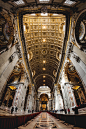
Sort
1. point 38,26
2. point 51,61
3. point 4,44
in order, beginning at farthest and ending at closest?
point 51,61, point 38,26, point 4,44

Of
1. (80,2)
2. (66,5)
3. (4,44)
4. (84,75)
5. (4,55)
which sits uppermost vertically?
(66,5)

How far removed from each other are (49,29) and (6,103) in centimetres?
1467

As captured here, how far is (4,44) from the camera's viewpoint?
8.05 m

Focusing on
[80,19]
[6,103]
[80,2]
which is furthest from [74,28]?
[6,103]

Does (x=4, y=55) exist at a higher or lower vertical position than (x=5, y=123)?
higher

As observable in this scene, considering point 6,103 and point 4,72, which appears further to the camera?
point 6,103

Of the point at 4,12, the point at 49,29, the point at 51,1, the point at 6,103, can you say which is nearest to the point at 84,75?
the point at 51,1

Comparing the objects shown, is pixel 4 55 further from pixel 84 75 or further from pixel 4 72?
pixel 84 75

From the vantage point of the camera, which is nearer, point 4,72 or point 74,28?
point 4,72

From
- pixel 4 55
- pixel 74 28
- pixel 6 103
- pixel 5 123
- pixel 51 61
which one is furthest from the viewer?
pixel 51 61

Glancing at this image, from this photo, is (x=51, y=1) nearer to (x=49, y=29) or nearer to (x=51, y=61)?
(x=49, y=29)

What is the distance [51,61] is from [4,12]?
1263cm

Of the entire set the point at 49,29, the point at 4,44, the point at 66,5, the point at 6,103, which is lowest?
the point at 6,103

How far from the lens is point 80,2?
6840 mm
